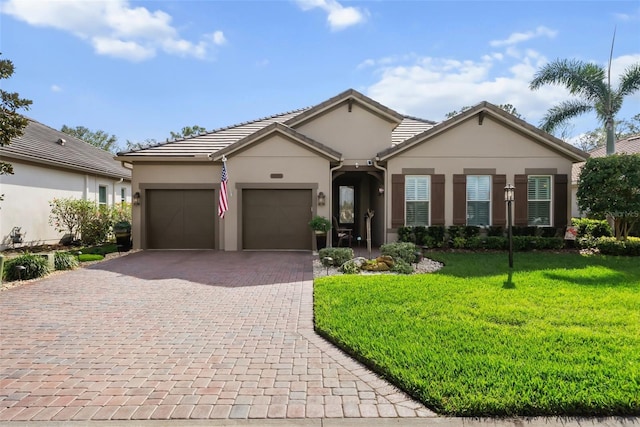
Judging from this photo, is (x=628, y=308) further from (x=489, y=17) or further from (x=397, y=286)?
(x=489, y=17)

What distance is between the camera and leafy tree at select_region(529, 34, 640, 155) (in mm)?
15719

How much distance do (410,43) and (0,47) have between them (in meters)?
10.6

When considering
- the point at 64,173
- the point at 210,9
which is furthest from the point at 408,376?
the point at 64,173

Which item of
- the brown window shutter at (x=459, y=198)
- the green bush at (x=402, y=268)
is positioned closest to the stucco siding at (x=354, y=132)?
the brown window shutter at (x=459, y=198)

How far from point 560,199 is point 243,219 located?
1174cm

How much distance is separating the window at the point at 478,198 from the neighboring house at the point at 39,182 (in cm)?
1660

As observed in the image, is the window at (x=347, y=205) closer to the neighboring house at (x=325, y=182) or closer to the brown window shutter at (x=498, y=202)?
the neighboring house at (x=325, y=182)

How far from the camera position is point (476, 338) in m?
4.75

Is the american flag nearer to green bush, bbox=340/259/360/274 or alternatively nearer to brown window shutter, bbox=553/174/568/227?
green bush, bbox=340/259/360/274

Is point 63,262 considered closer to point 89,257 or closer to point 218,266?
point 89,257

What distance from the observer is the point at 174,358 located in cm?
439

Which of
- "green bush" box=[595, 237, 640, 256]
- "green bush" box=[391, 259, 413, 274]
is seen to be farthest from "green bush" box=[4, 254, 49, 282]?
"green bush" box=[595, 237, 640, 256]

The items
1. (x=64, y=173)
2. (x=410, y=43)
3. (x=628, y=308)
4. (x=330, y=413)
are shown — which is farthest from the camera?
(x=64, y=173)

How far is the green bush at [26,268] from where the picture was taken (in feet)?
29.0
